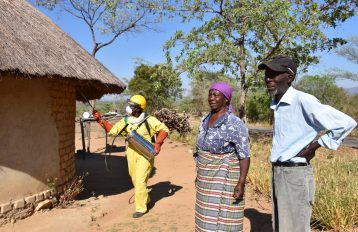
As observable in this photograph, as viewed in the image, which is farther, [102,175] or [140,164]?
[102,175]

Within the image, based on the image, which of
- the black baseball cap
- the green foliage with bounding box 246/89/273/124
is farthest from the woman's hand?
the green foliage with bounding box 246/89/273/124

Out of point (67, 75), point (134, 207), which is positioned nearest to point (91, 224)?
point (134, 207)

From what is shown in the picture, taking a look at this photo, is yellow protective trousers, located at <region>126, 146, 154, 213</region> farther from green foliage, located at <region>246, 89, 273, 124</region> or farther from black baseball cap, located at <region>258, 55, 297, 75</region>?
green foliage, located at <region>246, 89, 273, 124</region>

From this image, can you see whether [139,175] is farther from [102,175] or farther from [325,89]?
[325,89]

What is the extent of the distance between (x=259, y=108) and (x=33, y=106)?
23930 mm

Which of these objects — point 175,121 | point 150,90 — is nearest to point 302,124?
point 175,121

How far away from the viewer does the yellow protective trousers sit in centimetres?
520

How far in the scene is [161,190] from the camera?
266 inches

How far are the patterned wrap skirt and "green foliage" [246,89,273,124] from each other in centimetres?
2328

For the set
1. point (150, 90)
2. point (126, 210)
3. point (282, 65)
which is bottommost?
point (126, 210)

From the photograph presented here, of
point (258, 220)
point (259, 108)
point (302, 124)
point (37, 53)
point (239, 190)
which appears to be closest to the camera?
point (302, 124)

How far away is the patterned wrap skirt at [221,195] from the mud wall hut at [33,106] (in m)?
2.51

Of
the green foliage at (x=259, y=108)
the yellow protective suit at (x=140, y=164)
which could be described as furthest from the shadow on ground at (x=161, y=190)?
the green foliage at (x=259, y=108)

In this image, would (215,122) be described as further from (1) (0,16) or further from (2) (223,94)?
(1) (0,16)
